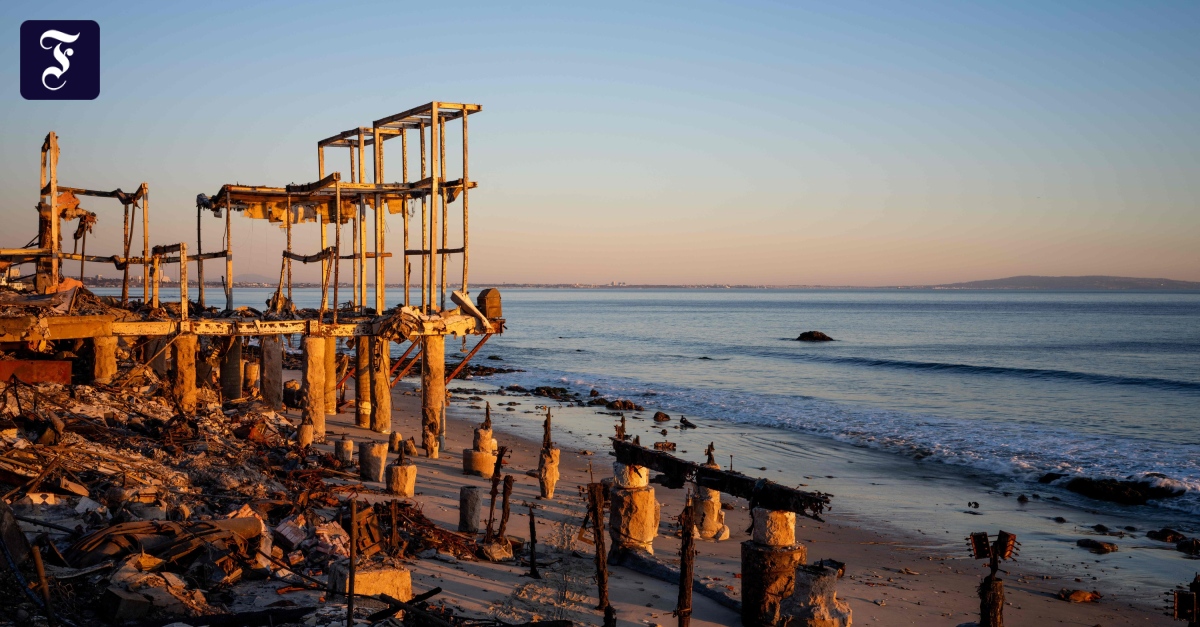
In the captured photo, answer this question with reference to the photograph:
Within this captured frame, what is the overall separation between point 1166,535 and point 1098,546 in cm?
203

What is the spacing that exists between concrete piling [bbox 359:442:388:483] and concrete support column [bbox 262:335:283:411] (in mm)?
7017

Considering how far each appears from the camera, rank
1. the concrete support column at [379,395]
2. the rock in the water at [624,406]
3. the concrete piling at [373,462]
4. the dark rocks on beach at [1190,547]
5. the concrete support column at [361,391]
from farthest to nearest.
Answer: the rock in the water at [624,406] < the concrete support column at [361,391] < the concrete support column at [379,395] < the concrete piling at [373,462] < the dark rocks on beach at [1190,547]

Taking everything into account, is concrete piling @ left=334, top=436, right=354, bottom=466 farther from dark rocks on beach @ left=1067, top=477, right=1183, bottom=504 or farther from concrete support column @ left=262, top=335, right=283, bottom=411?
dark rocks on beach @ left=1067, top=477, right=1183, bottom=504

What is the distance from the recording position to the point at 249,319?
18953mm

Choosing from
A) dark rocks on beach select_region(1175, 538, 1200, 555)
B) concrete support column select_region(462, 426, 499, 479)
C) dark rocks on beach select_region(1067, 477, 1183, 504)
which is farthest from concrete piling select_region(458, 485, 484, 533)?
dark rocks on beach select_region(1067, 477, 1183, 504)

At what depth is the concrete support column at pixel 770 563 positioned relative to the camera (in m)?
9.12

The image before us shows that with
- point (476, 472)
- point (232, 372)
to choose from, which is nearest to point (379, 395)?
point (476, 472)

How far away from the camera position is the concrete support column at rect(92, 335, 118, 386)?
16641mm

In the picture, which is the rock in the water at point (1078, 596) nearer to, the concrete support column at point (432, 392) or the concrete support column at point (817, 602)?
the concrete support column at point (817, 602)

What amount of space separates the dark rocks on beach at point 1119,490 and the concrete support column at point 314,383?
17.3 meters

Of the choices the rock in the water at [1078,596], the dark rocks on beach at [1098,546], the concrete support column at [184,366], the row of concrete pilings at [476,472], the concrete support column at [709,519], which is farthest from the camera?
the concrete support column at [184,366]

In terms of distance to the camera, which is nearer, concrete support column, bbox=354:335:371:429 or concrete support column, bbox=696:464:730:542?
concrete support column, bbox=696:464:730:542

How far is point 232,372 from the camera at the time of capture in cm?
2472

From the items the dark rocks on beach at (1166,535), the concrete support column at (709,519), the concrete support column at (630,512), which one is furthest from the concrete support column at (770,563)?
the dark rocks on beach at (1166,535)
